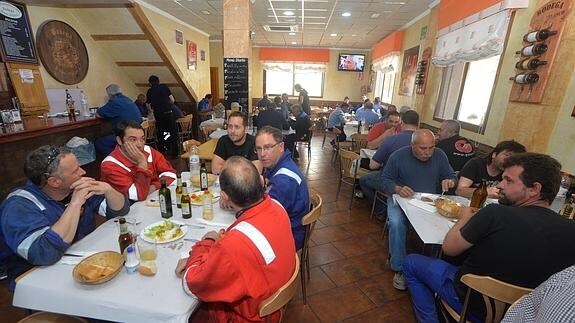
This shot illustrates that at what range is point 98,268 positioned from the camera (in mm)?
1140

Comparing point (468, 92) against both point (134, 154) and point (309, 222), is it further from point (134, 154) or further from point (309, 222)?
point (134, 154)

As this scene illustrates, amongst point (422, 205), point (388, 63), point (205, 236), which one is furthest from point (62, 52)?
point (388, 63)

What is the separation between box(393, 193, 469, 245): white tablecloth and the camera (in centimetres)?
160

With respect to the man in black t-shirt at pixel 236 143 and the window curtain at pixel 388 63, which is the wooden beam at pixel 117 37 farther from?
the window curtain at pixel 388 63

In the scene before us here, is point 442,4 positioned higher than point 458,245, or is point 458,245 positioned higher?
point 442,4

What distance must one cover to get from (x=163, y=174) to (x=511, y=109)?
12.1 feet

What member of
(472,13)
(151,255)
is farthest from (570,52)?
(151,255)

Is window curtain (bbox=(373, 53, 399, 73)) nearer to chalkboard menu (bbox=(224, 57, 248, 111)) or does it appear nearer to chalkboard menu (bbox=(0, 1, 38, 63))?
chalkboard menu (bbox=(224, 57, 248, 111))

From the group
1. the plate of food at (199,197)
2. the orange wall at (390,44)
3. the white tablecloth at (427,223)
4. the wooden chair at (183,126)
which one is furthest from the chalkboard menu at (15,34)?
the orange wall at (390,44)

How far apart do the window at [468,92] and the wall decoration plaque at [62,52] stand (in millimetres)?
6717

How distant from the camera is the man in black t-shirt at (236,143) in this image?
98.6 inches

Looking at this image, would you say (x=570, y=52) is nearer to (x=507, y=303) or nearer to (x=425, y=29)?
(x=507, y=303)

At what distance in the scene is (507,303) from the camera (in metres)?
1.14

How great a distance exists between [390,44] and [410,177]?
6.45m
